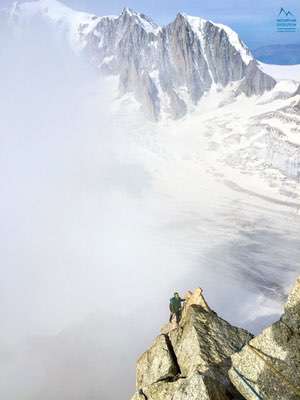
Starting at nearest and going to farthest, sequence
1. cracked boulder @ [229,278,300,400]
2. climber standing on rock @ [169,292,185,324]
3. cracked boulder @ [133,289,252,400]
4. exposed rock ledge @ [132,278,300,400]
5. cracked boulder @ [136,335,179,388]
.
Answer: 1. cracked boulder @ [229,278,300,400]
2. exposed rock ledge @ [132,278,300,400]
3. cracked boulder @ [133,289,252,400]
4. cracked boulder @ [136,335,179,388]
5. climber standing on rock @ [169,292,185,324]

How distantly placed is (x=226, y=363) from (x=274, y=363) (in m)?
4.72

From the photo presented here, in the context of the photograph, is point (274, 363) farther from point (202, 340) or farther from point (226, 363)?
point (202, 340)

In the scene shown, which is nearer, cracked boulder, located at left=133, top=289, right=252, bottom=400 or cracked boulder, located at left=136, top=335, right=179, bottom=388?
cracked boulder, located at left=133, top=289, right=252, bottom=400

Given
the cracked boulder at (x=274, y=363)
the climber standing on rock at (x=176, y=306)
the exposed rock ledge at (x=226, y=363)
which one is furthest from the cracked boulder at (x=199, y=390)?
the climber standing on rock at (x=176, y=306)

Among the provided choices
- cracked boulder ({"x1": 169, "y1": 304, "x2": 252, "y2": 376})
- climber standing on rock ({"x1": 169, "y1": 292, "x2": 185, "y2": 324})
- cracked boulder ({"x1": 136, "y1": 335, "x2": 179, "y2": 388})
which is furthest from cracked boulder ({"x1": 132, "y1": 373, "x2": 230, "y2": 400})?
climber standing on rock ({"x1": 169, "y1": 292, "x2": 185, "y2": 324})

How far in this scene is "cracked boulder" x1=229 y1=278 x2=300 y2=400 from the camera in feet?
66.6

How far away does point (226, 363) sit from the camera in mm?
25484

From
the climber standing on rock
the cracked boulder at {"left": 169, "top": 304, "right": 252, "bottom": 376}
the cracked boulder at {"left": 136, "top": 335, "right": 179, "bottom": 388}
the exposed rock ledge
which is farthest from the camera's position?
the climber standing on rock

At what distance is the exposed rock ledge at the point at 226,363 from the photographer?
20719 millimetres

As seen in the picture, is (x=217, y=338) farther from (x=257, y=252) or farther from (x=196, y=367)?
(x=257, y=252)

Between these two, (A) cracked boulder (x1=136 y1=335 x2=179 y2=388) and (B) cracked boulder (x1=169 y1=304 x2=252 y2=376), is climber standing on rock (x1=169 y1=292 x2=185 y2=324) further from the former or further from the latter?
(A) cracked boulder (x1=136 y1=335 x2=179 y2=388)

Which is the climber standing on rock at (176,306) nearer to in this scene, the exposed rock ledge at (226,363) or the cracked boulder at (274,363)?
the exposed rock ledge at (226,363)

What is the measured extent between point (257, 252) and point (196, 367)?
278ft

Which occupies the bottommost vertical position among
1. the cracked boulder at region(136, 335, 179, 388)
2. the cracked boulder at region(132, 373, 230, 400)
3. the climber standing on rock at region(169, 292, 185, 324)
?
the cracked boulder at region(132, 373, 230, 400)
